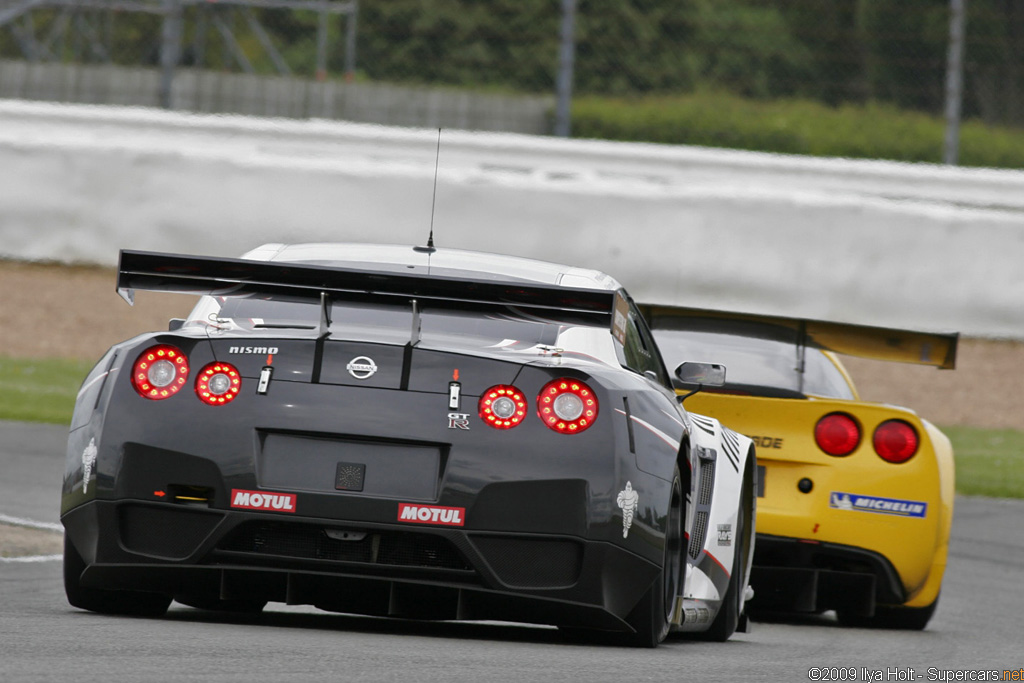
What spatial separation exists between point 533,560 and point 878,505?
9.03ft

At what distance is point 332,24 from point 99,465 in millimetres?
13177

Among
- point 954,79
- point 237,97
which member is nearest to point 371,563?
point 237,97

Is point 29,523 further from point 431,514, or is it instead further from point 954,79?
point 954,79

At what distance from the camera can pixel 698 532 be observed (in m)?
5.87

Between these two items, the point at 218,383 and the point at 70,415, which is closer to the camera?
the point at 218,383

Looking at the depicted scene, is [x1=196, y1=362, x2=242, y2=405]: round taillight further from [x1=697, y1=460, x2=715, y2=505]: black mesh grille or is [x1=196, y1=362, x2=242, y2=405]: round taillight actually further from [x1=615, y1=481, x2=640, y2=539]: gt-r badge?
[x1=697, y1=460, x2=715, y2=505]: black mesh grille

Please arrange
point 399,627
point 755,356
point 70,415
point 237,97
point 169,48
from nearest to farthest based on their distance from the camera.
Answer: point 399,627
point 755,356
point 70,415
point 169,48
point 237,97

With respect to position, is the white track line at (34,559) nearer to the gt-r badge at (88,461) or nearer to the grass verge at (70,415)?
the gt-r badge at (88,461)

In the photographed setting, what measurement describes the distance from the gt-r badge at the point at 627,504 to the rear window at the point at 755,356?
2882mm

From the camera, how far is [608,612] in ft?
16.1

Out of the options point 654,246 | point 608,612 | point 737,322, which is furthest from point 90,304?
point 608,612

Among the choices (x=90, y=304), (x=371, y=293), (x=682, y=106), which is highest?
(x=682, y=106)

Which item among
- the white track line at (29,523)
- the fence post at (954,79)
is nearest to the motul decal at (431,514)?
the white track line at (29,523)

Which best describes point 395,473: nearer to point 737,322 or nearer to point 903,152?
point 737,322
